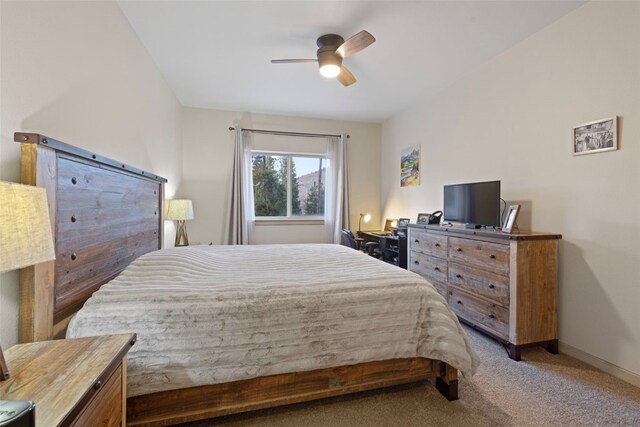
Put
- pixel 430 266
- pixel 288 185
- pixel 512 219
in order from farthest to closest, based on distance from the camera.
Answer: pixel 288 185 < pixel 430 266 < pixel 512 219

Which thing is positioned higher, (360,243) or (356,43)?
(356,43)

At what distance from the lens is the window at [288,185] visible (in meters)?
4.59

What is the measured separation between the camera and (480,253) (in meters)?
2.42

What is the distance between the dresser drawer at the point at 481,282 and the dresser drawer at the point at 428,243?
193 mm

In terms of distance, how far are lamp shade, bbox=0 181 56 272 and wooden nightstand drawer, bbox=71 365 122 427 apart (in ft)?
1.50

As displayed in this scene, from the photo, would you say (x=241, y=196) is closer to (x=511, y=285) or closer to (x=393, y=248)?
(x=393, y=248)

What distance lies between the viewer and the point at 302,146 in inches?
183

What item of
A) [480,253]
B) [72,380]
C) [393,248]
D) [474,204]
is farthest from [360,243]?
[72,380]

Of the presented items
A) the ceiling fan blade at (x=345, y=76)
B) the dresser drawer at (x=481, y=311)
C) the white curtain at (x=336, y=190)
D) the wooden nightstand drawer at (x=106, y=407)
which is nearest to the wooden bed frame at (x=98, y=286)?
the wooden nightstand drawer at (x=106, y=407)

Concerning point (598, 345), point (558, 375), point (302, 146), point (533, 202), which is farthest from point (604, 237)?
point (302, 146)

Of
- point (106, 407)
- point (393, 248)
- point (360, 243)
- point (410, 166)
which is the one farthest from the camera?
point (360, 243)

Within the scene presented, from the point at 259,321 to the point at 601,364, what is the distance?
252cm

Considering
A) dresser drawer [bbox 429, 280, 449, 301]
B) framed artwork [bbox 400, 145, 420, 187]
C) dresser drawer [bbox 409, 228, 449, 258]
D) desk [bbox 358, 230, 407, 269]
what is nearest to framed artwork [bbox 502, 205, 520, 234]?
dresser drawer [bbox 409, 228, 449, 258]

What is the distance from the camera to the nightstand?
28.8 inches
